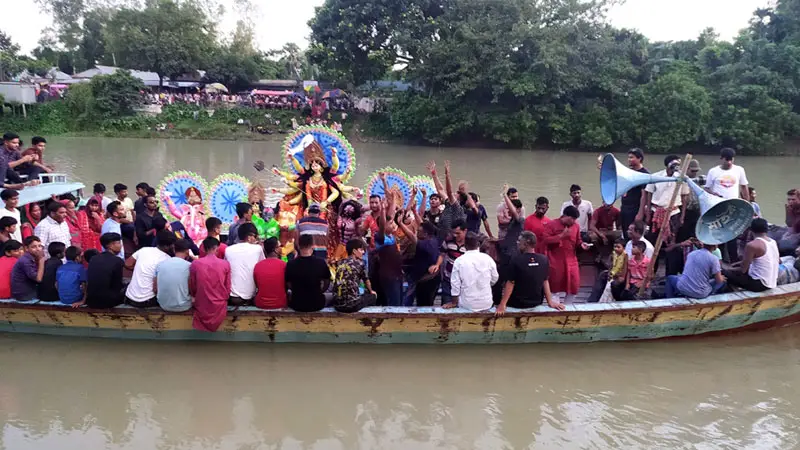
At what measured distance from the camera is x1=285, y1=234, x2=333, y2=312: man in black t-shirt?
18.2 feet

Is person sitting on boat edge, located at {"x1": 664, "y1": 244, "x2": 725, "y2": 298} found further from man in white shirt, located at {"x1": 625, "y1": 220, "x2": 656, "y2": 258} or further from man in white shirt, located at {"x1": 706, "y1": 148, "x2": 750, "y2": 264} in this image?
man in white shirt, located at {"x1": 706, "y1": 148, "x2": 750, "y2": 264}

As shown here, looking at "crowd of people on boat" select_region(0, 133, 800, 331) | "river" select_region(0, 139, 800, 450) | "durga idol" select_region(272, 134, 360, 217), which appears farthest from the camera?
"durga idol" select_region(272, 134, 360, 217)

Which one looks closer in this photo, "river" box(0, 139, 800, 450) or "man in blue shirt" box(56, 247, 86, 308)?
"river" box(0, 139, 800, 450)

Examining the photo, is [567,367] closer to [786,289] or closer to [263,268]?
[786,289]

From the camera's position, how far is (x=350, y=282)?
5.79 metres

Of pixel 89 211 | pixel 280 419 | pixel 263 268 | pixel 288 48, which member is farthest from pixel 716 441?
pixel 288 48

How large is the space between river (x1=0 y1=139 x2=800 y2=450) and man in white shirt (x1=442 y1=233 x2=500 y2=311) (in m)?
0.74

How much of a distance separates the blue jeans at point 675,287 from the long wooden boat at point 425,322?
0.59ft

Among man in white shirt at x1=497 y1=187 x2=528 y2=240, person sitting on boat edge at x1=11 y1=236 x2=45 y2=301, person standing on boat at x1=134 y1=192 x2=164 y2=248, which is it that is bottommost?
person sitting on boat edge at x1=11 y1=236 x2=45 y2=301

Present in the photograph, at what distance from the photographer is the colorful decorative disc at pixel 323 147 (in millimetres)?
7773

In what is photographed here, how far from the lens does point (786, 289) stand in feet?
20.7

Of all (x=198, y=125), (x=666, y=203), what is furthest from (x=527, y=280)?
(x=198, y=125)

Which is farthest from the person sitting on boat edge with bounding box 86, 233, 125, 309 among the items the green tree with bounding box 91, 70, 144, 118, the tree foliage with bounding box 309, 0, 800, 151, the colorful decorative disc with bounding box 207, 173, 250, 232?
the green tree with bounding box 91, 70, 144, 118

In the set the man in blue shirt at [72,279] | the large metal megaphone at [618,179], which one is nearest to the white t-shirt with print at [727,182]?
the large metal megaphone at [618,179]
